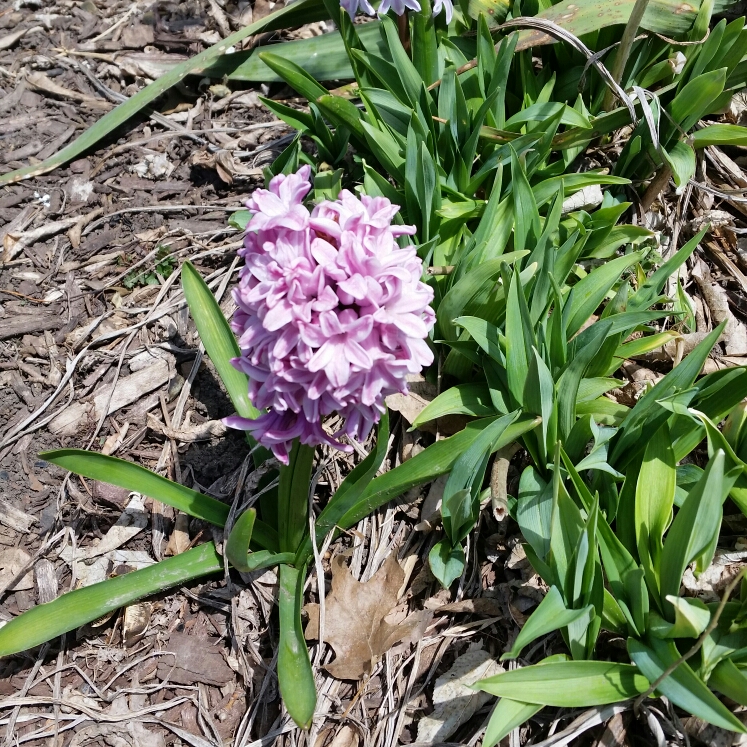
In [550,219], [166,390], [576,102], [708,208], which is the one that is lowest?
[166,390]

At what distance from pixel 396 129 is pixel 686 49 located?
3.88 ft

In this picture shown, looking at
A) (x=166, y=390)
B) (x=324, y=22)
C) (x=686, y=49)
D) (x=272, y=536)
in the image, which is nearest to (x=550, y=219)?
(x=686, y=49)

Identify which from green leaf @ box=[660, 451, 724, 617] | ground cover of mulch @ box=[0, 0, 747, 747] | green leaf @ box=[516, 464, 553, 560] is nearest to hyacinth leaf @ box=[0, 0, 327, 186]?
ground cover of mulch @ box=[0, 0, 747, 747]

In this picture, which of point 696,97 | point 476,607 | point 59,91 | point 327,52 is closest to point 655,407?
point 476,607

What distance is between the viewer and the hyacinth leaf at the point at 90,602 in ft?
5.53

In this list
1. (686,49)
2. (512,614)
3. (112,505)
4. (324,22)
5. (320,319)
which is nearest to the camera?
(320,319)

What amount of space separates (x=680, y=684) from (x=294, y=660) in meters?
0.86

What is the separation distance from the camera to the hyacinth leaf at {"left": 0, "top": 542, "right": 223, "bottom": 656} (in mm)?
1685

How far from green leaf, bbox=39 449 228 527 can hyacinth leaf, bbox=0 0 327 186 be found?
180 cm

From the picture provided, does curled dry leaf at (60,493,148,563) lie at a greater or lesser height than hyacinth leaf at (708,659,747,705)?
lesser

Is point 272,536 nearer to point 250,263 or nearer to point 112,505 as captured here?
point 112,505

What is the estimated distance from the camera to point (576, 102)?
2533 millimetres

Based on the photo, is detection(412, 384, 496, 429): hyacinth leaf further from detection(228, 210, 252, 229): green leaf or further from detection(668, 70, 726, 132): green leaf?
detection(668, 70, 726, 132): green leaf

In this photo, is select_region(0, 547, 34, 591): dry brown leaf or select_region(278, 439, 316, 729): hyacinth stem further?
select_region(0, 547, 34, 591): dry brown leaf
